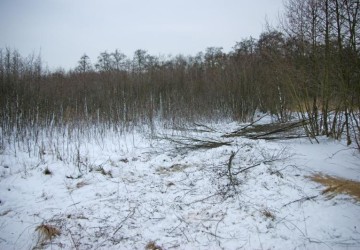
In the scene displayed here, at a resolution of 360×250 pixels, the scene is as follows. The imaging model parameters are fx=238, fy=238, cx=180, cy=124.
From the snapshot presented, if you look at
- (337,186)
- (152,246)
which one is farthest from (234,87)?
(152,246)

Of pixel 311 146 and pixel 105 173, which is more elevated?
pixel 311 146

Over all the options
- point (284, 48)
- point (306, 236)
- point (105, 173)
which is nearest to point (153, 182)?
point (105, 173)

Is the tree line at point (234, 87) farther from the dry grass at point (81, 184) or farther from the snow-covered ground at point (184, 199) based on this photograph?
the dry grass at point (81, 184)

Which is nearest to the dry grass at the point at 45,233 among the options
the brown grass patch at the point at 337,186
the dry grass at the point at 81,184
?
the dry grass at the point at 81,184

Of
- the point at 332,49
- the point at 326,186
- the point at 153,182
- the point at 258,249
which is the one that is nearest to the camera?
the point at 258,249

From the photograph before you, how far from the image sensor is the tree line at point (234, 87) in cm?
633

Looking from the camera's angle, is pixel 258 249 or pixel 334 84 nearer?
pixel 258 249

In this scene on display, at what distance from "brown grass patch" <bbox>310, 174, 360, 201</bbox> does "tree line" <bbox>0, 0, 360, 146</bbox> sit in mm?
2023

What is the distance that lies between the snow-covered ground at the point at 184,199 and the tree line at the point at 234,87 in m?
1.44

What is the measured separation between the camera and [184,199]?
14.4ft

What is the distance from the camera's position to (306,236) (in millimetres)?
3154

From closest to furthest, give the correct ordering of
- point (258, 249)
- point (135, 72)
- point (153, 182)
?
point (258, 249), point (153, 182), point (135, 72)

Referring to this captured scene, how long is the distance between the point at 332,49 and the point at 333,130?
2240 millimetres

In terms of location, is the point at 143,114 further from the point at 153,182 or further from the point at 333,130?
the point at 333,130
